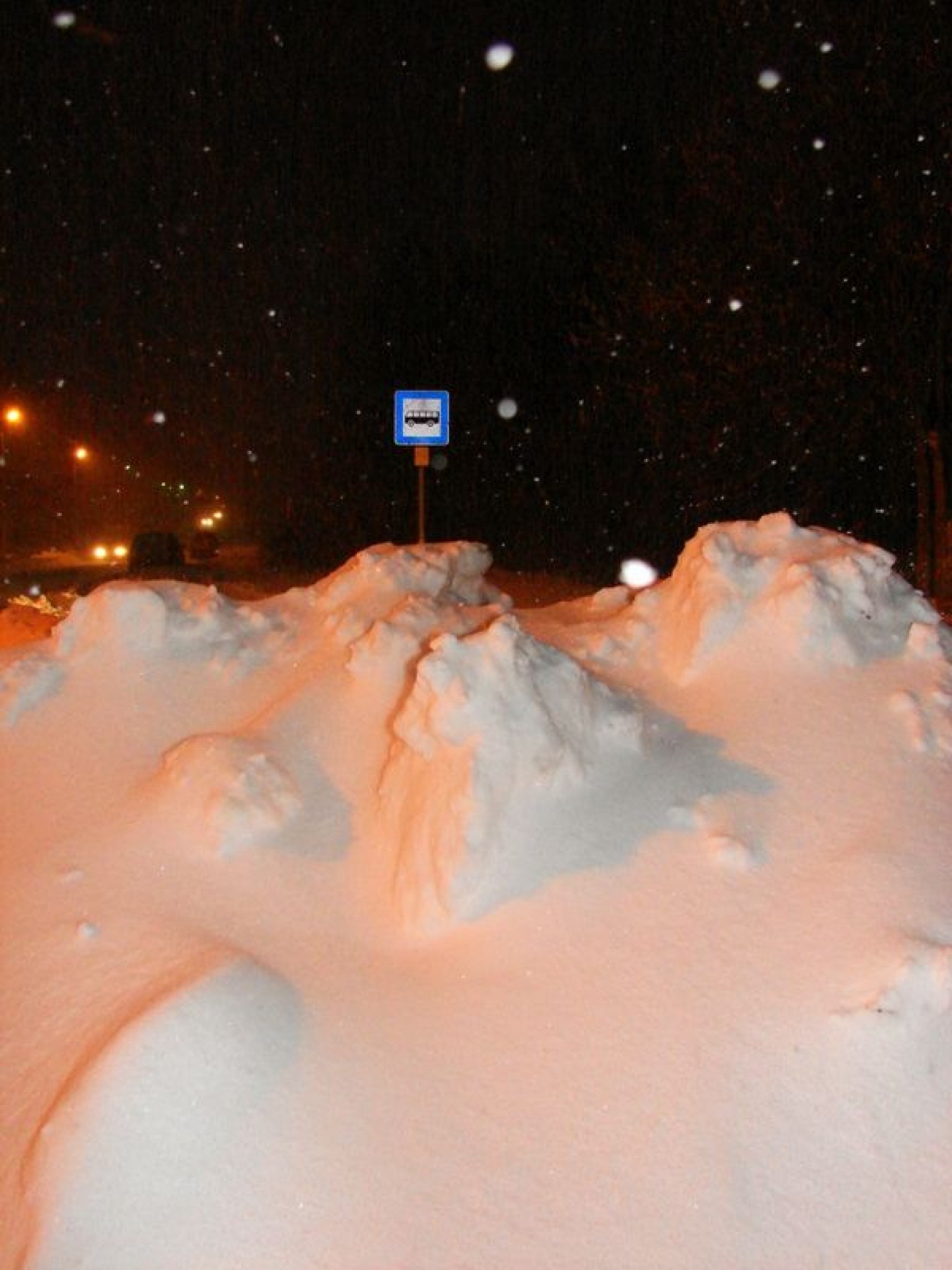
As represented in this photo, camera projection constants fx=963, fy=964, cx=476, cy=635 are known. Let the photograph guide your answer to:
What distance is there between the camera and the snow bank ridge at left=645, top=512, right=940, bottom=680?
4562mm

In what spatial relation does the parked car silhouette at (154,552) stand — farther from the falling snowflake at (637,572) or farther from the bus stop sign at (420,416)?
the bus stop sign at (420,416)

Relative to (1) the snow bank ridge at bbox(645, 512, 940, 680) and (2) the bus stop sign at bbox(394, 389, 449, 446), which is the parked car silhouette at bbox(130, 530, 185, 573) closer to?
(2) the bus stop sign at bbox(394, 389, 449, 446)

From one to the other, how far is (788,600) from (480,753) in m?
1.78

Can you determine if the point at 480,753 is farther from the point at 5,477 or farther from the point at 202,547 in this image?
the point at 5,477

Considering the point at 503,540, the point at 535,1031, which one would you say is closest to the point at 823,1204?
the point at 535,1031

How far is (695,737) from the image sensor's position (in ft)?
14.3

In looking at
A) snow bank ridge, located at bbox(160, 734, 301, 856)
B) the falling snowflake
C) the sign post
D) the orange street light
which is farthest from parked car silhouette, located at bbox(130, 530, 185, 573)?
snow bank ridge, located at bbox(160, 734, 301, 856)

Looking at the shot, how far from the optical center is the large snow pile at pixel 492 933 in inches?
107

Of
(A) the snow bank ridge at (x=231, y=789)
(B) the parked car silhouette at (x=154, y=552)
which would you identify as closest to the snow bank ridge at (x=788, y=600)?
(A) the snow bank ridge at (x=231, y=789)

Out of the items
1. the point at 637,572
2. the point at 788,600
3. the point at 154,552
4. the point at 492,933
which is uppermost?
the point at 788,600

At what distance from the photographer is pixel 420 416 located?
1038 cm

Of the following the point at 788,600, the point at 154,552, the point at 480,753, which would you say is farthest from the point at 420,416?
the point at 154,552

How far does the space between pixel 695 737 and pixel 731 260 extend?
12.0 m

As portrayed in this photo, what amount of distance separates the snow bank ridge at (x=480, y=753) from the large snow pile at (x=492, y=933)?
0.01 m
